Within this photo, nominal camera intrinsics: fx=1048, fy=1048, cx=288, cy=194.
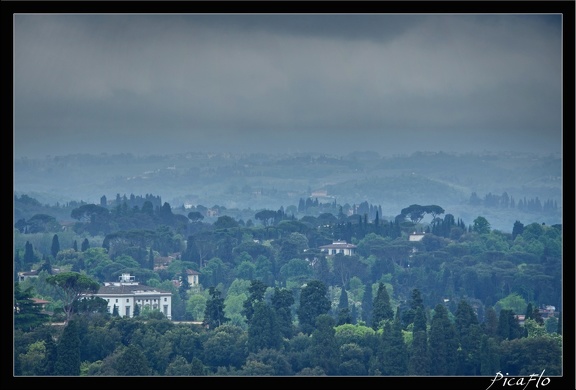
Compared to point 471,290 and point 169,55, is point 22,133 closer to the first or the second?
point 169,55

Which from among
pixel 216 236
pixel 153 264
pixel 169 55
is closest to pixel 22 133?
pixel 169 55

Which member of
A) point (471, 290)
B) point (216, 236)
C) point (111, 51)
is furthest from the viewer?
point (216, 236)

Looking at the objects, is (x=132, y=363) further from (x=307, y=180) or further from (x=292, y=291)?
(x=307, y=180)

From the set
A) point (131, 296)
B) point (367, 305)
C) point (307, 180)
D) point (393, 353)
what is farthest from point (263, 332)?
point (307, 180)

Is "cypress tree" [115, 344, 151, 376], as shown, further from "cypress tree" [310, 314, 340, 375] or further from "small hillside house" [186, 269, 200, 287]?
"small hillside house" [186, 269, 200, 287]

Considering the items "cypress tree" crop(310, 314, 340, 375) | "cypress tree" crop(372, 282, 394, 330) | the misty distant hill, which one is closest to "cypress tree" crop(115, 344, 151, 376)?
"cypress tree" crop(310, 314, 340, 375)
